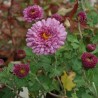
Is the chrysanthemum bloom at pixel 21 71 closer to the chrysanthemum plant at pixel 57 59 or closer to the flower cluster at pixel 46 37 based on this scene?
the chrysanthemum plant at pixel 57 59

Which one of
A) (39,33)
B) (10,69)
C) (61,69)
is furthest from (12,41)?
(39,33)

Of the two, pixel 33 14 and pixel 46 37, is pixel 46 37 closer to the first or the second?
pixel 46 37

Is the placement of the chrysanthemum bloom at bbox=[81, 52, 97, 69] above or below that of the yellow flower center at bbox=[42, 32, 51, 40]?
below

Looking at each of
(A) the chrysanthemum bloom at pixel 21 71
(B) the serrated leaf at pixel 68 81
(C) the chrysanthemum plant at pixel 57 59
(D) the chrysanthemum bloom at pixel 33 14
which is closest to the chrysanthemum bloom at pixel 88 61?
(C) the chrysanthemum plant at pixel 57 59

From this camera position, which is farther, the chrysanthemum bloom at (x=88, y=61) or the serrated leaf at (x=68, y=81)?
the serrated leaf at (x=68, y=81)

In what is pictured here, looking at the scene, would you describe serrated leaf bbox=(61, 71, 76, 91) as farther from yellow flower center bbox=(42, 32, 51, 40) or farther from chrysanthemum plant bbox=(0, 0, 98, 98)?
yellow flower center bbox=(42, 32, 51, 40)

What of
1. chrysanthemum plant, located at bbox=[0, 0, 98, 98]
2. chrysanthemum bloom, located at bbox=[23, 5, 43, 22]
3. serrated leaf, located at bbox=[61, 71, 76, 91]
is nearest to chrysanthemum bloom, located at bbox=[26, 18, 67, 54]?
chrysanthemum plant, located at bbox=[0, 0, 98, 98]

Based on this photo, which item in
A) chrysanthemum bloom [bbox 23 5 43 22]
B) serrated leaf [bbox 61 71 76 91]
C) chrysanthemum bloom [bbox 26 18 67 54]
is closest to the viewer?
chrysanthemum bloom [bbox 26 18 67 54]

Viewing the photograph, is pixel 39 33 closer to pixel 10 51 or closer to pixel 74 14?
pixel 74 14
